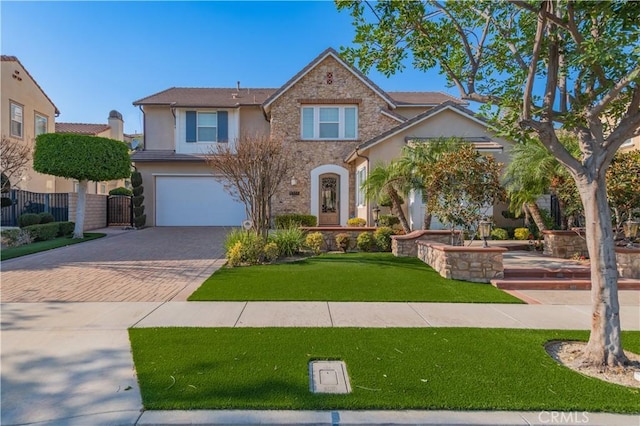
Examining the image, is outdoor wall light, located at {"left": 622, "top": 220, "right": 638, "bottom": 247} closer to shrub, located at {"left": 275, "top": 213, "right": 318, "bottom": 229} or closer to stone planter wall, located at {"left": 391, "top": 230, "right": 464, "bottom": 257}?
stone planter wall, located at {"left": 391, "top": 230, "right": 464, "bottom": 257}

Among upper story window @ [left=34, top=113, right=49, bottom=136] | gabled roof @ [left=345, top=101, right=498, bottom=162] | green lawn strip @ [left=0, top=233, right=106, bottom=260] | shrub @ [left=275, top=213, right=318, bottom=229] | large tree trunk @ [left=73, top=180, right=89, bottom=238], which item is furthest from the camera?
upper story window @ [left=34, top=113, right=49, bottom=136]

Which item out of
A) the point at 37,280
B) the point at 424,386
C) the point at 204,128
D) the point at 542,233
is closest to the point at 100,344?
the point at 424,386

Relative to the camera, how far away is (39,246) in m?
13.8

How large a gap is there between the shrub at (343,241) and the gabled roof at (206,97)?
12.1 meters

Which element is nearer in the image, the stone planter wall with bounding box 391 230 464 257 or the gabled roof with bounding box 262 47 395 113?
the stone planter wall with bounding box 391 230 464 257

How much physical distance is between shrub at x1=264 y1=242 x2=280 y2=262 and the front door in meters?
8.61

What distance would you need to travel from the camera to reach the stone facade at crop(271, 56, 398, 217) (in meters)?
19.6

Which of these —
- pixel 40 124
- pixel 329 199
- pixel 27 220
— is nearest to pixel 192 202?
pixel 27 220

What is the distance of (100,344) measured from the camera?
5.05 metres

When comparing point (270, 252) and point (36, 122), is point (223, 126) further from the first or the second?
point (270, 252)

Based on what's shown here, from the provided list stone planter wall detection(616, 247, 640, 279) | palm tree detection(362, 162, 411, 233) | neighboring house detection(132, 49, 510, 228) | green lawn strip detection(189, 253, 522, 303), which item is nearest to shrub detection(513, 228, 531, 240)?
neighboring house detection(132, 49, 510, 228)

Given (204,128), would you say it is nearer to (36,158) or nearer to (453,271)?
(36,158)

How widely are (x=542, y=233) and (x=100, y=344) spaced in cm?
1315

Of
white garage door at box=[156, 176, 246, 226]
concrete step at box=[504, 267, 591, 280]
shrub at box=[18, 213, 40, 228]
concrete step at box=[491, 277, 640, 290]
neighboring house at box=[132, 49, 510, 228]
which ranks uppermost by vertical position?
neighboring house at box=[132, 49, 510, 228]
